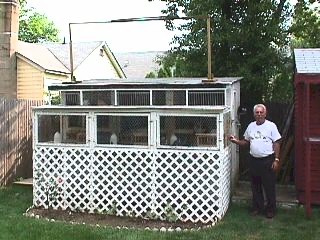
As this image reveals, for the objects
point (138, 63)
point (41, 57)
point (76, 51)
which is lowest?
point (41, 57)

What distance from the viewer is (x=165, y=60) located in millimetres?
12555

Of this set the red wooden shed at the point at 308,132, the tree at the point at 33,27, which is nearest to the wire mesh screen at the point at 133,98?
the red wooden shed at the point at 308,132

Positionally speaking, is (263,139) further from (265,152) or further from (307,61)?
(307,61)

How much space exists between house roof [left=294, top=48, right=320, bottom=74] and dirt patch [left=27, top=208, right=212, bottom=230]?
2.75 metres

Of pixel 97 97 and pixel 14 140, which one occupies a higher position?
pixel 97 97

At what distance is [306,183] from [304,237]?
1234 millimetres

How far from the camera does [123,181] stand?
709 centimetres

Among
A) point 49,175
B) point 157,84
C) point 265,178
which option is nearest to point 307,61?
point 265,178

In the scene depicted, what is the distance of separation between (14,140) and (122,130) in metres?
3.51

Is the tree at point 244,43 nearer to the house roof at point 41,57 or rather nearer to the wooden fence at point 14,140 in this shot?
the wooden fence at point 14,140

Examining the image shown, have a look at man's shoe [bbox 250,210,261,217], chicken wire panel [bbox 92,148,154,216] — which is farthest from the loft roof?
man's shoe [bbox 250,210,261,217]

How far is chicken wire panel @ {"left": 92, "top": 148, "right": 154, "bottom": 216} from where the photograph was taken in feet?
22.9

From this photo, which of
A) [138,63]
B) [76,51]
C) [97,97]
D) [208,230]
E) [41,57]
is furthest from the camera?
[138,63]

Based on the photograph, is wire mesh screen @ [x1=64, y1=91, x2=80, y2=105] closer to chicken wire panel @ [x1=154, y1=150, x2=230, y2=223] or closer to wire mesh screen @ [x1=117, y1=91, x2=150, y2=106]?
wire mesh screen @ [x1=117, y1=91, x2=150, y2=106]
